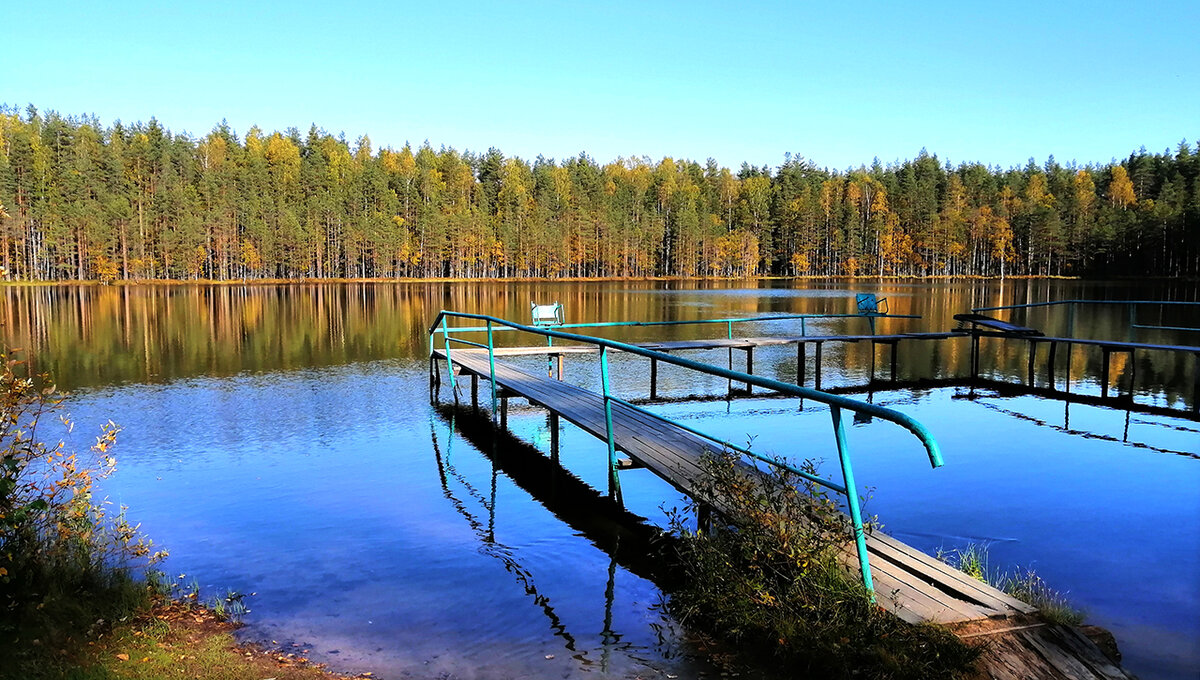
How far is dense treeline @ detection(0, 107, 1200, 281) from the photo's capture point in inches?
3243

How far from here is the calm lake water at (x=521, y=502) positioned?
528cm

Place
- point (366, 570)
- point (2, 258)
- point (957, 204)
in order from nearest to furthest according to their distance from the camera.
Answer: point (366, 570), point (2, 258), point (957, 204)

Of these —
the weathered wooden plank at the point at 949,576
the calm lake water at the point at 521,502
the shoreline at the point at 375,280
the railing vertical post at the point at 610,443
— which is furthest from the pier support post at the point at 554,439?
the shoreline at the point at 375,280

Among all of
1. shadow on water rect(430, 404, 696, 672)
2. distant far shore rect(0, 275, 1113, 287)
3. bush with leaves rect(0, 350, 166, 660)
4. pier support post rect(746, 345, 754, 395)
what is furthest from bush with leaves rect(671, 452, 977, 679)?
distant far shore rect(0, 275, 1113, 287)

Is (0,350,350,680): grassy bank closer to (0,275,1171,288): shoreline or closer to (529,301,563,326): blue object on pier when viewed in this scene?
(529,301,563,326): blue object on pier

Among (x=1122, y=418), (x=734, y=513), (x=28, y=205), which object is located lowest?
(x=1122, y=418)

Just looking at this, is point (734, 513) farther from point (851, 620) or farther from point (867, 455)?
point (867, 455)

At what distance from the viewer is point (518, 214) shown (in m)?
110

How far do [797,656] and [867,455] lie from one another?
6.59 metres

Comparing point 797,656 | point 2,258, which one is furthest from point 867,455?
point 2,258

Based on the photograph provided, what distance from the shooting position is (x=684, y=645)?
4.91 meters

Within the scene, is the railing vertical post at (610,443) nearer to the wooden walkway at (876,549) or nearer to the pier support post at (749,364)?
the wooden walkway at (876,549)

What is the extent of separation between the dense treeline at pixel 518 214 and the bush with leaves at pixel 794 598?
8272cm

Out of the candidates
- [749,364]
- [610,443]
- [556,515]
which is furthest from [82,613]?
[749,364]
